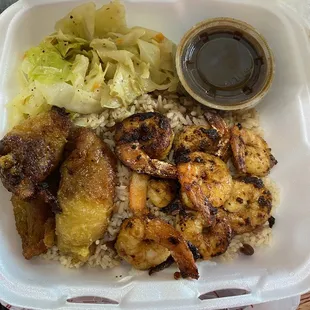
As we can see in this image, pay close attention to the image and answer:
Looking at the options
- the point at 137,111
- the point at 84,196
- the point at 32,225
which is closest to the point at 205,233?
the point at 84,196

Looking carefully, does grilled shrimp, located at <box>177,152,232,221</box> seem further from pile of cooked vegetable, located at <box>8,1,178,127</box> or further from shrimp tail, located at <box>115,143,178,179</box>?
pile of cooked vegetable, located at <box>8,1,178,127</box>

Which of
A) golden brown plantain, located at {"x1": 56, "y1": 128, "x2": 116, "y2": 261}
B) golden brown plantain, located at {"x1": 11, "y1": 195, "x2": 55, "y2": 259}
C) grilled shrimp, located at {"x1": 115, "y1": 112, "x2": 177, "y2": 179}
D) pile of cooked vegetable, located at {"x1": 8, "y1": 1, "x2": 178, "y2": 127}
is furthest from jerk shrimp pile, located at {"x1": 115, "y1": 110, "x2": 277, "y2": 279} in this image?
golden brown plantain, located at {"x1": 11, "y1": 195, "x2": 55, "y2": 259}

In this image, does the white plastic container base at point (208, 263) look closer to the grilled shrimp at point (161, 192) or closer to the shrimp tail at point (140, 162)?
the grilled shrimp at point (161, 192)

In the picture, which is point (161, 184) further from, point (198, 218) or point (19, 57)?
point (19, 57)

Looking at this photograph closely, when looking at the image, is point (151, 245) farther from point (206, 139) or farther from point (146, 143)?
point (206, 139)

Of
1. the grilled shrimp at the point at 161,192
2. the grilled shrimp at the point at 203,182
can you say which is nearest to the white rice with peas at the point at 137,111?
the grilled shrimp at the point at 161,192

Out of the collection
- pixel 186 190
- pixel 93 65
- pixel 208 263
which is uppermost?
pixel 93 65
